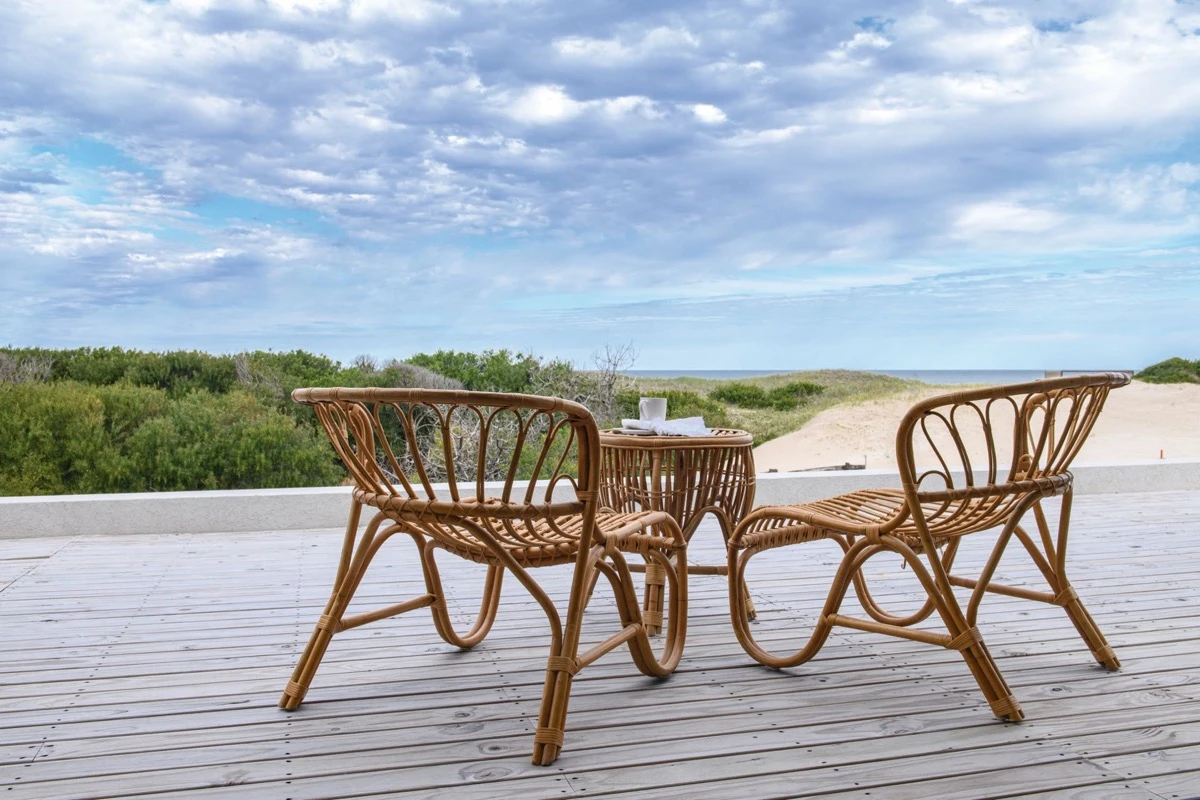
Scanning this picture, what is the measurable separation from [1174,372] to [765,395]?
26.3 ft

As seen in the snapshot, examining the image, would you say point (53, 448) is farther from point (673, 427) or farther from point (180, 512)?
point (673, 427)

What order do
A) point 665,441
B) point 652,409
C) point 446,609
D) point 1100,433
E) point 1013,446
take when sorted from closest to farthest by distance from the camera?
point 1013,446 < point 446,609 < point 665,441 < point 652,409 < point 1100,433

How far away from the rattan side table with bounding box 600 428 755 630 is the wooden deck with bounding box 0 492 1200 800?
356 mm

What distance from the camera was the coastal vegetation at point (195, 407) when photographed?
7.08 metres

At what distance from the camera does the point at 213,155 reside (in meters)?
13.7

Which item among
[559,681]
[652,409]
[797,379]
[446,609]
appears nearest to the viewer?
[559,681]

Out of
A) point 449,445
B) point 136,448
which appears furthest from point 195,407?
point 449,445

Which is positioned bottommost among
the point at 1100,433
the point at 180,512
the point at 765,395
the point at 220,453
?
the point at 1100,433

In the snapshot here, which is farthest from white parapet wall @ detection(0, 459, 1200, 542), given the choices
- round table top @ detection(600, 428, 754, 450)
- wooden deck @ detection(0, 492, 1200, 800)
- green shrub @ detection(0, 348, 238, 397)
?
green shrub @ detection(0, 348, 238, 397)

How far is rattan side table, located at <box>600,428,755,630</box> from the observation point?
114 inches

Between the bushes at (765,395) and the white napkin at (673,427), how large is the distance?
49.5 ft

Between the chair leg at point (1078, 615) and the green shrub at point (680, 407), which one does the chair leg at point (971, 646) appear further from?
the green shrub at point (680, 407)

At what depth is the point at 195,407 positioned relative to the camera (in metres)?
7.61

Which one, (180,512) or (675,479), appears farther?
(180,512)
